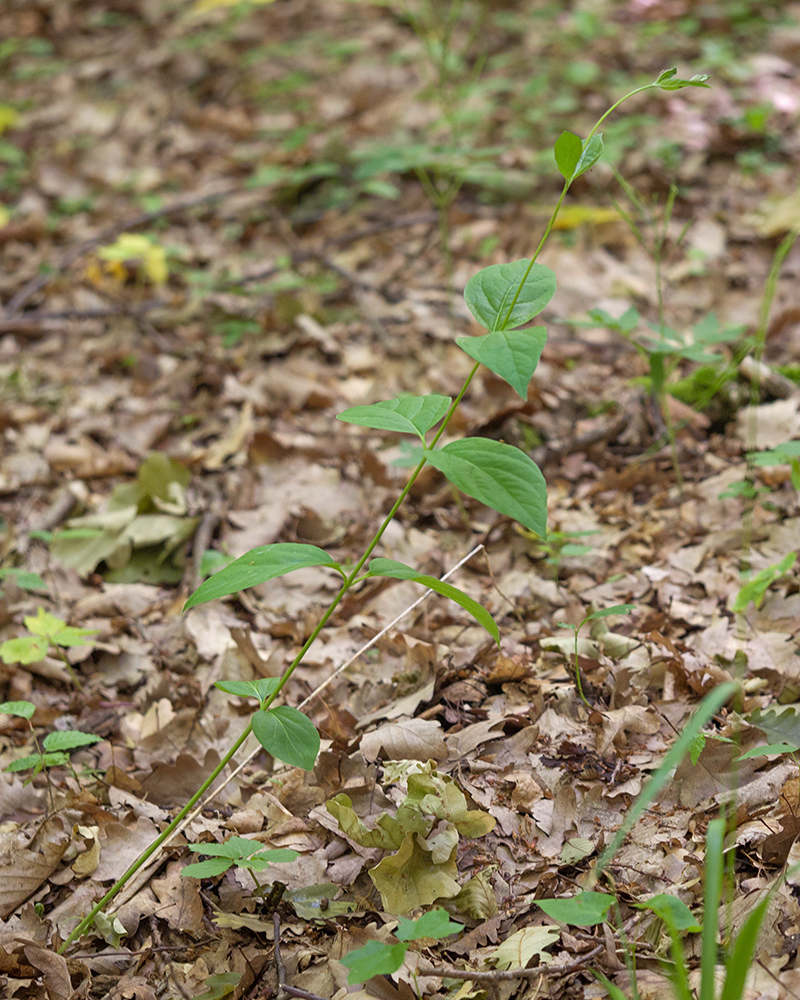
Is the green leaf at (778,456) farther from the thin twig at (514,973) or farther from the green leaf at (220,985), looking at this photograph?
the green leaf at (220,985)

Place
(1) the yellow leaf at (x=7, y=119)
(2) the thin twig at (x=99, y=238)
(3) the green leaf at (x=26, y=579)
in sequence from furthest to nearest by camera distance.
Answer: (1) the yellow leaf at (x=7, y=119)
(2) the thin twig at (x=99, y=238)
(3) the green leaf at (x=26, y=579)

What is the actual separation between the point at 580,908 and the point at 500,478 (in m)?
0.65

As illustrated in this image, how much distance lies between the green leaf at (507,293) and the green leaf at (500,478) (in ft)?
0.67

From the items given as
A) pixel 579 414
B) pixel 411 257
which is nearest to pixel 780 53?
pixel 411 257

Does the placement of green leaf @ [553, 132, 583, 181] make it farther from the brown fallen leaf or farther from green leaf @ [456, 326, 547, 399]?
the brown fallen leaf

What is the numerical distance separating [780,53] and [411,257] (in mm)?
2892

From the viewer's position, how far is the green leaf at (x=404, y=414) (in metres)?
1.23

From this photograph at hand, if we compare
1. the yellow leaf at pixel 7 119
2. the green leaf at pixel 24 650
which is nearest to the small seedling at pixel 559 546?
the green leaf at pixel 24 650

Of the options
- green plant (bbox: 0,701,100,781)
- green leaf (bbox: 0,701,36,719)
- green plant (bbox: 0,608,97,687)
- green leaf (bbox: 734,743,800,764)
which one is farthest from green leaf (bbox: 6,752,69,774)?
green leaf (bbox: 734,743,800,764)

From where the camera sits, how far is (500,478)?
3.68 ft

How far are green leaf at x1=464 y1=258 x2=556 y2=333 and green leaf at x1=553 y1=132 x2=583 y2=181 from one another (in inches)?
5.9

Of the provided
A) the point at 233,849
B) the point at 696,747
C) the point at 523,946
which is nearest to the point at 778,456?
the point at 696,747

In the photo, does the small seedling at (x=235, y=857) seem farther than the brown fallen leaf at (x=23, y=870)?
No

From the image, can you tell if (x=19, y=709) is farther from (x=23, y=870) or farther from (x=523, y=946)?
(x=523, y=946)
